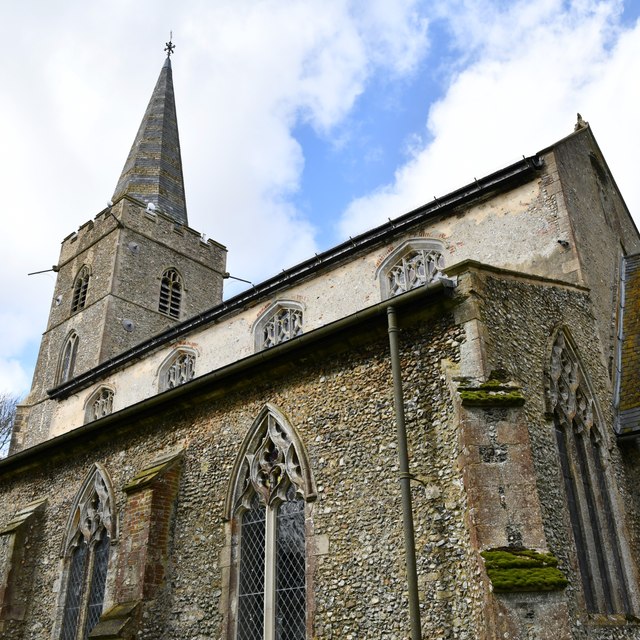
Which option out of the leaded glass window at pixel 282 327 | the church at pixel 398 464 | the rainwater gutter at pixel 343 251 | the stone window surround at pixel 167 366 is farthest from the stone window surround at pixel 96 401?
the leaded glass window at pixel 282 327

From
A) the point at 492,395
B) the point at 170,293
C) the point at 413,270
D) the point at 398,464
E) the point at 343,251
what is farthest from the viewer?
the point at 170,293

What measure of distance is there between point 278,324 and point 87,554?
261 inches

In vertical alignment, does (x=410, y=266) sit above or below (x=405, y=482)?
above

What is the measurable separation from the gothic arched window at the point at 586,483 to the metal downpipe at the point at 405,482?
6.65 feet

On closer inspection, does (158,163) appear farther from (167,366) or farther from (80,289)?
(167,366)

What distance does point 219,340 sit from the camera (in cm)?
1712

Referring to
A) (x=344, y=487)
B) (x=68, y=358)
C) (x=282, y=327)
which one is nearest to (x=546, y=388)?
(x=344, y=487)

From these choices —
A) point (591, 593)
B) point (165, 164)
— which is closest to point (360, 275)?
point (591, 593)

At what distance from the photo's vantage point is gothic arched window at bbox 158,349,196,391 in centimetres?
1783

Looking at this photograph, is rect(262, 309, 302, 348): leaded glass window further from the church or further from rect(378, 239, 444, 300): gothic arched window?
rect(378, 239, 444, 300): gothic arched window

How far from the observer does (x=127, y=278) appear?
26547mm

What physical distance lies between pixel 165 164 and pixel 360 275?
67.3 ft

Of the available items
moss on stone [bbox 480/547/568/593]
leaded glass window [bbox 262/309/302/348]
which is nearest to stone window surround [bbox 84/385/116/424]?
leaded glass window [bbox 262/309/302/348]

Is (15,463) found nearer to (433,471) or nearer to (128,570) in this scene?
(128,570)
